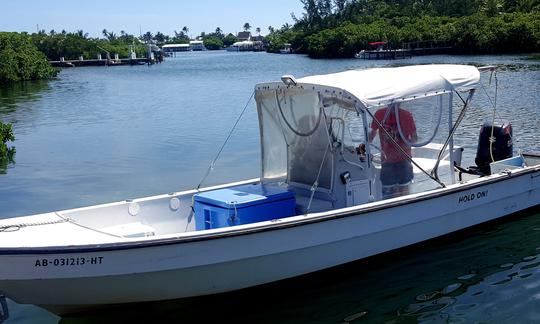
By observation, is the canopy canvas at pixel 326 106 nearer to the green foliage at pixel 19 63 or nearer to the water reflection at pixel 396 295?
the water reflection at pixel 396 295

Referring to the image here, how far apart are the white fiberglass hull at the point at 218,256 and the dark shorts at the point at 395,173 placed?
22.0 inches

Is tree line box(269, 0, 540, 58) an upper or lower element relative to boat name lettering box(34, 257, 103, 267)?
upper

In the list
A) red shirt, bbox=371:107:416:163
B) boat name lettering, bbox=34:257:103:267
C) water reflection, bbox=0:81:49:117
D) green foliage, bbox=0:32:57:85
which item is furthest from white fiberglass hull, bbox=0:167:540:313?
green foliage, bbox=0:32:57:85

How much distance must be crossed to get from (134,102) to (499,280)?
35.3 meters

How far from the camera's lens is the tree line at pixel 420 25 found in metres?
84.4

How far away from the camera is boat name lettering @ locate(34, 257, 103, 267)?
7.36 m

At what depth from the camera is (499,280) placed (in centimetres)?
938

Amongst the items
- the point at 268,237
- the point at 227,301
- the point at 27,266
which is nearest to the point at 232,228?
the point at 268,237

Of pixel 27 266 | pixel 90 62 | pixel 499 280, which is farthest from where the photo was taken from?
pixel 90 62

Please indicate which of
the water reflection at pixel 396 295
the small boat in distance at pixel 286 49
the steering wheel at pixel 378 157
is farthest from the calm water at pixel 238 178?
the small boat in distance at pixel 286 49

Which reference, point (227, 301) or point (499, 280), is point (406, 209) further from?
point (227, 301)

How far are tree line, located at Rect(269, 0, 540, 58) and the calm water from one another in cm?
4855

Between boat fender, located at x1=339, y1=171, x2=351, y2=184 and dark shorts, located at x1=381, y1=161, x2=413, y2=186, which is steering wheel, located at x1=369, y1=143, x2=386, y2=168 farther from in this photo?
boat fender, located at x1=339, y1=171, x2=351, y2=184

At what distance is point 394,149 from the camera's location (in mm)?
9844
